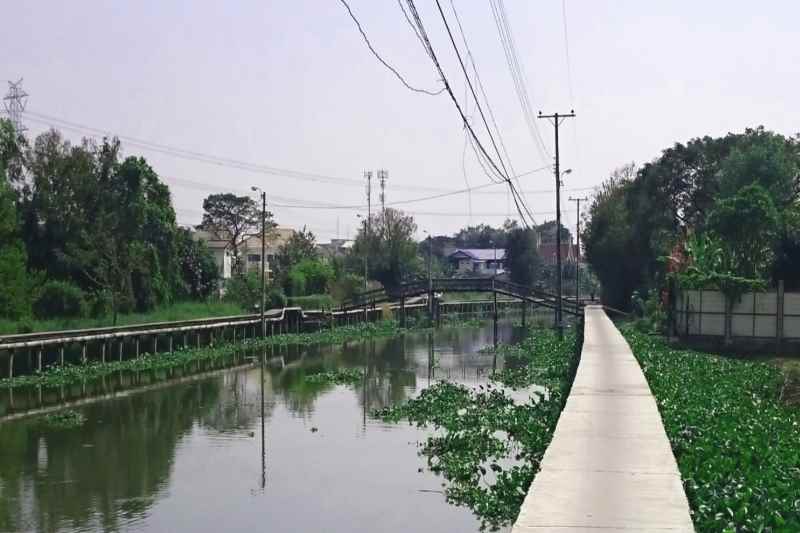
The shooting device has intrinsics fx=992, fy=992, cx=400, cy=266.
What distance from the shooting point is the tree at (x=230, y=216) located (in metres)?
97.4

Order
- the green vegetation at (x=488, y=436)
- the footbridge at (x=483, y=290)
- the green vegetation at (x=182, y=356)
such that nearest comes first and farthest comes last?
the green vegetation at (x=488, y=436), the green vegetation at (x=182, y=356), the footbridge at (x=483, y=290)

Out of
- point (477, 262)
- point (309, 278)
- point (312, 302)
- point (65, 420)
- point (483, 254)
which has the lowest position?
point (65, 420)

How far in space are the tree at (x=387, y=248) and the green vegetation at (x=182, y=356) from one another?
22732mm

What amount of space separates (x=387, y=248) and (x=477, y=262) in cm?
5037

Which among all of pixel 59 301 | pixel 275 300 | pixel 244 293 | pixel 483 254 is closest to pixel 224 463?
pixel 59 301

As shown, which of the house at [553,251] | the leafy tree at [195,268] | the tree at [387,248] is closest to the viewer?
the leafy tree at [195,268]

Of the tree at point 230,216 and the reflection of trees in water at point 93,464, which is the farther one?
the tree at point 230,216

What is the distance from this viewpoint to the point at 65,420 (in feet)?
87.6

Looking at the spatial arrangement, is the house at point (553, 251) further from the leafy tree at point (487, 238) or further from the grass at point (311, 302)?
the grass at point (311, 302)

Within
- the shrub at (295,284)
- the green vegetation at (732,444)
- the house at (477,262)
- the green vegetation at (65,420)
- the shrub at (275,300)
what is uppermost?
the house at (477,262)

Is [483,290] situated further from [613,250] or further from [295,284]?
[295,284]

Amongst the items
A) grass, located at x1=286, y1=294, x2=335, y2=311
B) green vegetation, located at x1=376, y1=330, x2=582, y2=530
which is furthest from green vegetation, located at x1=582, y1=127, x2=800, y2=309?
grass, located at x1=286, y1=294, x2=335, y2=311

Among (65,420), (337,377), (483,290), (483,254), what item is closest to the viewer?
(65,420)

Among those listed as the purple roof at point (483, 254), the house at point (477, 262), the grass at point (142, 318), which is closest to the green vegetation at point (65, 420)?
the grass at point (142, 318)
